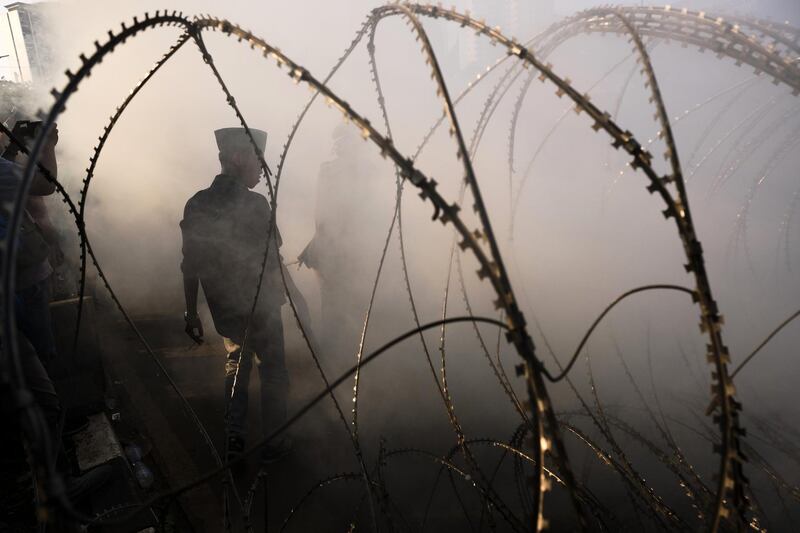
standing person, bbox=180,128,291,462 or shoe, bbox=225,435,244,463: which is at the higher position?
standing person, bbox=180,128,291,462

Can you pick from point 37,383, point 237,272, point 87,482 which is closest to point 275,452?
point 87,482

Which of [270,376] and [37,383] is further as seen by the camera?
[270,376]

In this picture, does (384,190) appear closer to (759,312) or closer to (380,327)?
(380,327)

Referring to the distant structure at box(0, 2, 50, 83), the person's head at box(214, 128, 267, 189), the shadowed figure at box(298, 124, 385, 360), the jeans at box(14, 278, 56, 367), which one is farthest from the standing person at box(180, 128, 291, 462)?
the distant structure at box(0, 2, 50, 83)

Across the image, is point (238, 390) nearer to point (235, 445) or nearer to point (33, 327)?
point (235, 445)

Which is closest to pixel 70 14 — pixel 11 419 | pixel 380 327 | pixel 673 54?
pixel 380 327

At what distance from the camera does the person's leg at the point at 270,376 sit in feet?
11.8

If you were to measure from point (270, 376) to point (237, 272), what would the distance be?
2.67 feet

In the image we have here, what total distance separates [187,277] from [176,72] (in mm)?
8523

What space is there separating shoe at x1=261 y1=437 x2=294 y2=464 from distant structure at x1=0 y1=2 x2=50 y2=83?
47.6 ft

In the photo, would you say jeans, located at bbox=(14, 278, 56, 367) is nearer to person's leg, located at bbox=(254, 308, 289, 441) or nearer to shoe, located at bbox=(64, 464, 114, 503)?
shoe, located at bbox=(64, 464, 114, 503)

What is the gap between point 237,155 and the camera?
3598 mm

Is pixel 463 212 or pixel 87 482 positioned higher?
pixel 463 212

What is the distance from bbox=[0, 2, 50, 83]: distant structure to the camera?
14.3 m
